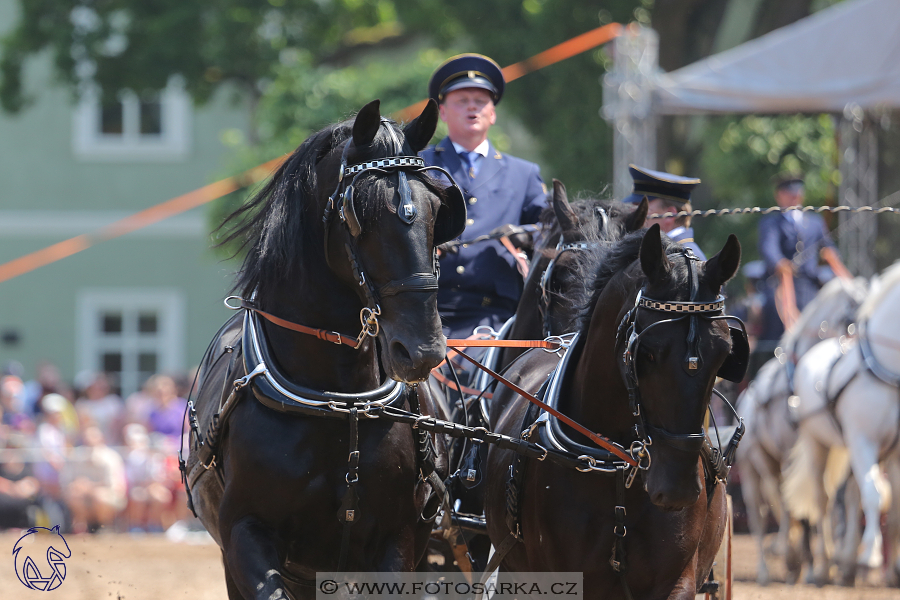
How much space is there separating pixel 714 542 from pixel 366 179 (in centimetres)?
160

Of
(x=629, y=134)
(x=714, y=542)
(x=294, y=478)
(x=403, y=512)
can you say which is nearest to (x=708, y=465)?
(x=714, y=542)

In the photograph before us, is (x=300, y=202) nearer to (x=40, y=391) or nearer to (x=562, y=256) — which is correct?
(x=562, y=256)

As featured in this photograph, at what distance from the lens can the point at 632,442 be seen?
3.38 m

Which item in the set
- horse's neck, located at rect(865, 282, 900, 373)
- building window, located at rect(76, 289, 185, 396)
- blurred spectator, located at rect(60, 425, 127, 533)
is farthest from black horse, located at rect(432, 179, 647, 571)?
building window, located at rect(76, 289, 185, 396)

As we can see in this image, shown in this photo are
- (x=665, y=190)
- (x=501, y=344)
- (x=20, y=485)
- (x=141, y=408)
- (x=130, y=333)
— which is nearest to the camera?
(x=501, y=344)

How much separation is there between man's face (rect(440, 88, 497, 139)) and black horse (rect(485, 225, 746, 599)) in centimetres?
139

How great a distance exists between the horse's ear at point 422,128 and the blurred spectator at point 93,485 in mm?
8354

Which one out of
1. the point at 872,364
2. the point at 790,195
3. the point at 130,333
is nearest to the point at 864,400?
the point at 872,364

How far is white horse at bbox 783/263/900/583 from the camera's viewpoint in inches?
307

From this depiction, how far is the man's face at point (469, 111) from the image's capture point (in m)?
5.05

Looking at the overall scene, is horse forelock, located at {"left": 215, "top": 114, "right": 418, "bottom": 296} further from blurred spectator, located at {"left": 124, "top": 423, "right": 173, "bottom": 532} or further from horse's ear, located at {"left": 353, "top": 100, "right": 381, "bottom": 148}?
blurred spectator, located at {"left": 124, "top": 423, "right": 173, "bottom": 532}

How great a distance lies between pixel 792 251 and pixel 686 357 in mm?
7767

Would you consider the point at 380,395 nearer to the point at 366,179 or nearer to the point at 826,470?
the point at 366,179

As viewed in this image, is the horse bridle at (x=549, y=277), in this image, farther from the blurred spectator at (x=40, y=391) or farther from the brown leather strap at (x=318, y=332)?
the blurred spectator at (x=40, y=391)
